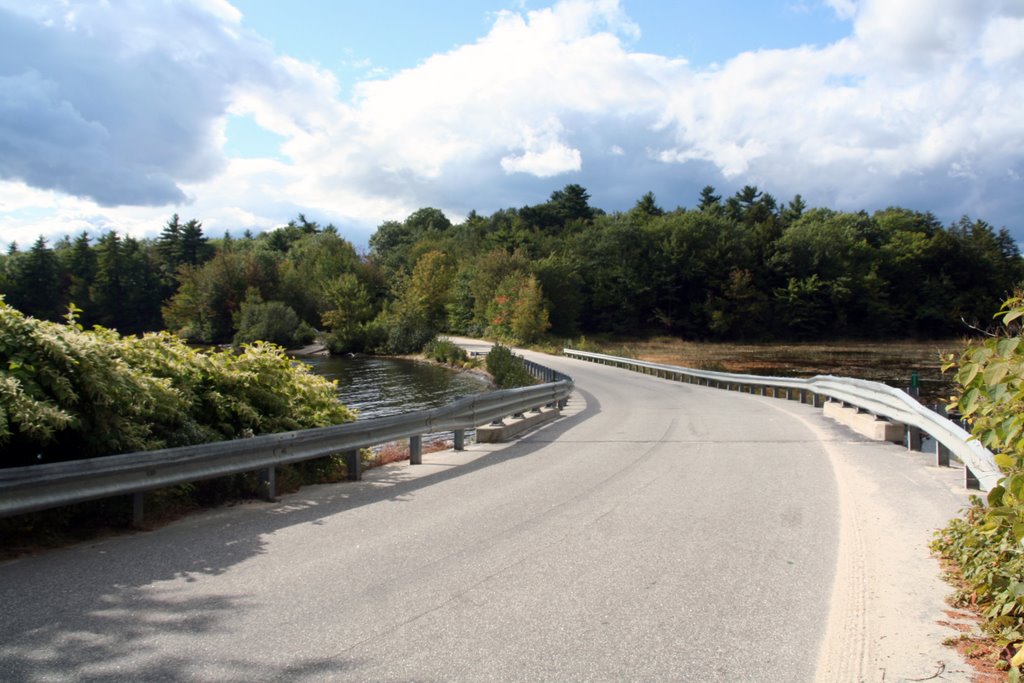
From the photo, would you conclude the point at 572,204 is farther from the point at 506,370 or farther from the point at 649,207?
the point at 506,370

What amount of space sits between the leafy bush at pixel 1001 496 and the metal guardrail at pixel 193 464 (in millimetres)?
6312

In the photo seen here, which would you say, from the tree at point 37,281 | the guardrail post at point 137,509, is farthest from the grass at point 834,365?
the tree at point 37,281

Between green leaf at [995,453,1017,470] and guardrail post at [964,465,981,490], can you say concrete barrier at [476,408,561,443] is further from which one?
green leaf at [995,453,1017,470]

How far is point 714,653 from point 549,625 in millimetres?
977

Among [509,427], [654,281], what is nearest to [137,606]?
[509,427]

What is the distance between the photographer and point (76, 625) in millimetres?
4344

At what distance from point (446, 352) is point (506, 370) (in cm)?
1852

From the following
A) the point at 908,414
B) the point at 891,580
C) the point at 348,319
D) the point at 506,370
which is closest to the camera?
the point at 891,580

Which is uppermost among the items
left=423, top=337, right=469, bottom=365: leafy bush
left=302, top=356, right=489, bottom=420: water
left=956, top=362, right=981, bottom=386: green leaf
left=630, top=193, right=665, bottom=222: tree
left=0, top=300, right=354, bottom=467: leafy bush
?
left=630, top=193, right=665, bottom=222: tree

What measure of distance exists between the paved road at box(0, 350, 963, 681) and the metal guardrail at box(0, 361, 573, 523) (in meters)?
0.45

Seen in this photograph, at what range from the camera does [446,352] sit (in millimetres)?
57938

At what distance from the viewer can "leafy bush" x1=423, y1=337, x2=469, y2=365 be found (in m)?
55.5

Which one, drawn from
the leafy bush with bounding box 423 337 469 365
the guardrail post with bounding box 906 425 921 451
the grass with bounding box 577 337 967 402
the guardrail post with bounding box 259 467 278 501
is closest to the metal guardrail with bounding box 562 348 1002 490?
the guardrail post with bounding box 906 425 921 451

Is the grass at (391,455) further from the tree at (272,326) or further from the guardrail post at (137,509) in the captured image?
the tree at (272,326)
